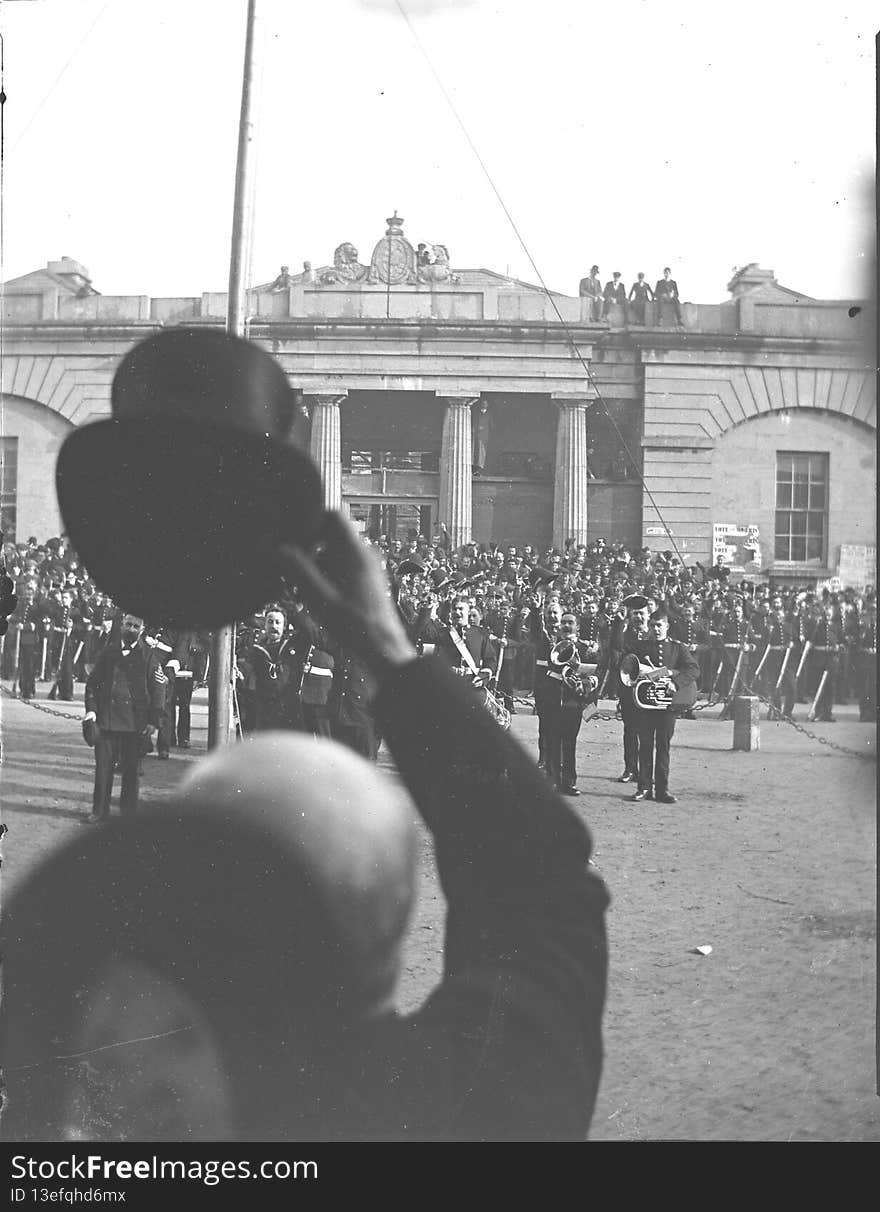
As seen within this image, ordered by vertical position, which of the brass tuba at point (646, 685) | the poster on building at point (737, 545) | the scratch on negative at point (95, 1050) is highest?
the poster on building at point (737, 545)

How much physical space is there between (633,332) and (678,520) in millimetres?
646

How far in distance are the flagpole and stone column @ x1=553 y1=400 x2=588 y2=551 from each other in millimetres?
1107

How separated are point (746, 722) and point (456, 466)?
126 centimetres

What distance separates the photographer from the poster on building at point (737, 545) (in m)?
3.34

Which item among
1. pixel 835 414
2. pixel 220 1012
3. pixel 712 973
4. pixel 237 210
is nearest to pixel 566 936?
pixel 712 973

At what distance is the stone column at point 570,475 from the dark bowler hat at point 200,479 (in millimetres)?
842

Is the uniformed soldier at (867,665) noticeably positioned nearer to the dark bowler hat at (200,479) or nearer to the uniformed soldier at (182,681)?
the dark bowler hat at (200,479)

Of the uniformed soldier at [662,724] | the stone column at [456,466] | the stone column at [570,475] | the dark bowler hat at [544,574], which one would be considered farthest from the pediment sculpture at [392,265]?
the uniformed soldier at [662,724]

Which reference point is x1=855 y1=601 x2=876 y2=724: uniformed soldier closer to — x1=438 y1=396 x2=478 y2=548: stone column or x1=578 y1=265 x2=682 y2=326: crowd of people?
x1=578 y1=265 x2=682 y2=326: crowd of people

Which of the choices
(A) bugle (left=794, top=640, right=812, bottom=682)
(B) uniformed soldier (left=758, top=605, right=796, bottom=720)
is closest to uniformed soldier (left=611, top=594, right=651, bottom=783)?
(B) uniformed soldier (left=758, top=605, right=796, bottom=720)

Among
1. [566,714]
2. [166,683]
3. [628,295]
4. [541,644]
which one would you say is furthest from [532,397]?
[166,683]

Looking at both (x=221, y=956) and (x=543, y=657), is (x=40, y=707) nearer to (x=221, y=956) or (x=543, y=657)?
(x=221, y=956)

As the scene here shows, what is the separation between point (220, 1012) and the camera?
2998mm

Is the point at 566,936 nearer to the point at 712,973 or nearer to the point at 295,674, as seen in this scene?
the point at 712,973
